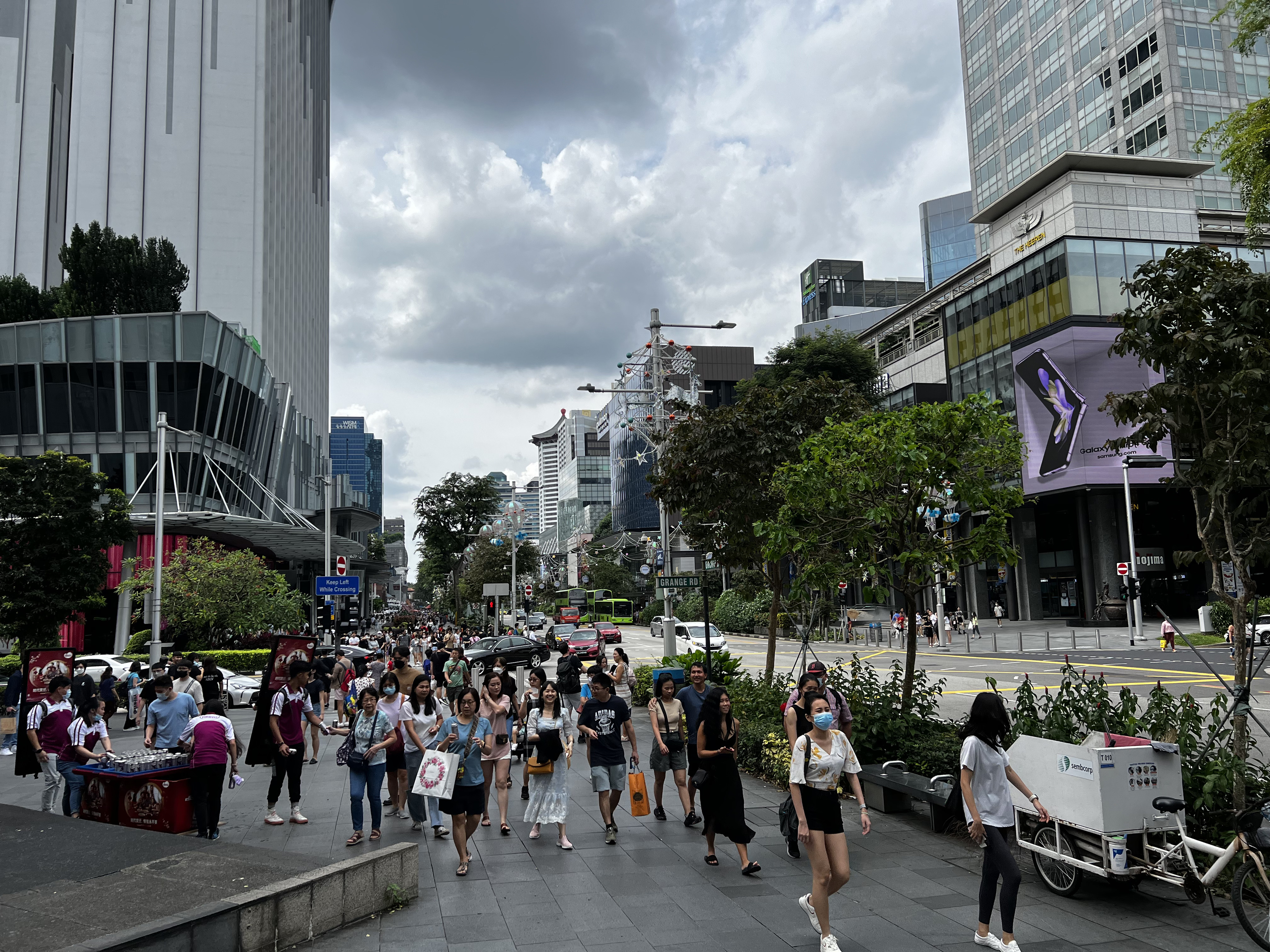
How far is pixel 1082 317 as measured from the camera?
4888 cm

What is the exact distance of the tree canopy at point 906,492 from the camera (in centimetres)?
1121

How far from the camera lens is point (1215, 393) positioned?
778cm

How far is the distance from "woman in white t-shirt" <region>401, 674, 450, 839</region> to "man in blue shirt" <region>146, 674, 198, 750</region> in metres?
2.41

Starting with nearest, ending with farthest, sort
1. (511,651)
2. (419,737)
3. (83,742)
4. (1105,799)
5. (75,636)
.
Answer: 1. (1105,799)
2. (83,742)
3. (419,737)
4. (511,651)
5. (75,636)

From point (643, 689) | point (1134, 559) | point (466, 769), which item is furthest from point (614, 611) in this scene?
point (466, 769)

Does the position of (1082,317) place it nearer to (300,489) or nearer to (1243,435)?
(1243,435)

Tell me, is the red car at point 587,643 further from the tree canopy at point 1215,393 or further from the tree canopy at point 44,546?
the tree canopy at point 1215,393

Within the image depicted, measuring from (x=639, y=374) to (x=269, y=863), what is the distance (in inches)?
1020

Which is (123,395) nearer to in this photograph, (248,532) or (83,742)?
(248,532)

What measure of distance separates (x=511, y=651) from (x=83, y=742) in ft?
89.8

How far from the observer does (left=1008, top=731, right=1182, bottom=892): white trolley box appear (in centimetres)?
662

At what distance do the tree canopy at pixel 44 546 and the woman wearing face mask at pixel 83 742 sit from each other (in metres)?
18.6

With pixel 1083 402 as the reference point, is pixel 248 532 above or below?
below

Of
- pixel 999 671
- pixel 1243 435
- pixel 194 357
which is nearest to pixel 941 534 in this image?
pixel 1243 435
